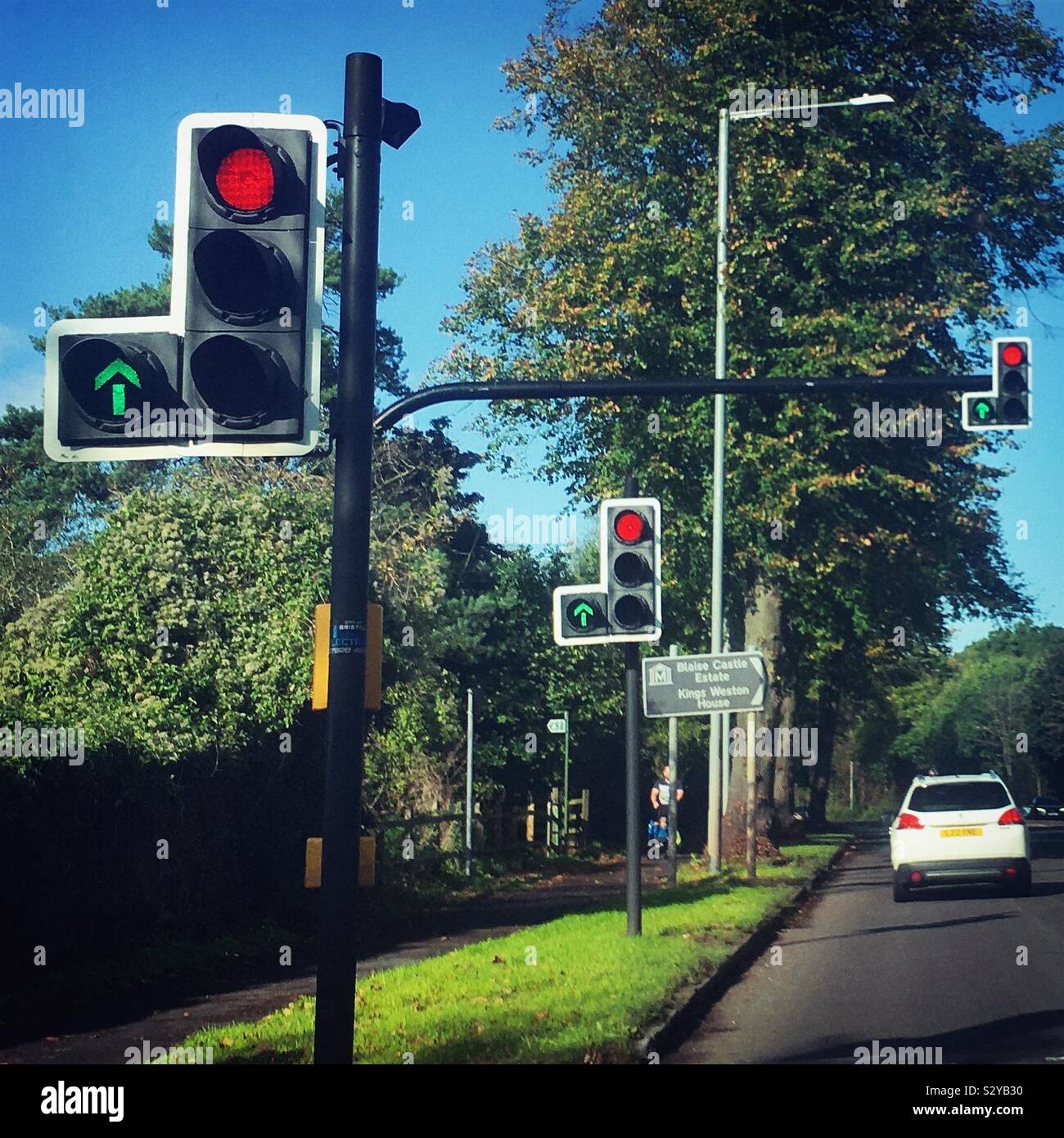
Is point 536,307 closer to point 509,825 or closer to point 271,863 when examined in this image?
point 509,825

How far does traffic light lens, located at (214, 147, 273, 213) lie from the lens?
6387 millimetres

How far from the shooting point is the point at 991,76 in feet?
101

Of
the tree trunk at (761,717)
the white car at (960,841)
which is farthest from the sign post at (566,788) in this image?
the white car at (960,841)

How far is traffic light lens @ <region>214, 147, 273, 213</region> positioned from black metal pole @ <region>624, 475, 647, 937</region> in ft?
28.5

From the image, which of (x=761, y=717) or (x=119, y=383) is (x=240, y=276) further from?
(x=761, y=717)

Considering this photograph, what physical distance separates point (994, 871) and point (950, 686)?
471 ft

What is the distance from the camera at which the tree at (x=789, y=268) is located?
28.9m

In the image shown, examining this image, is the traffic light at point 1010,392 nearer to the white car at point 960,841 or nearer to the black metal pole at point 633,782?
the black metal pole at point 633,782

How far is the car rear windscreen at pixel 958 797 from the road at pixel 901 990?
4.56 feet

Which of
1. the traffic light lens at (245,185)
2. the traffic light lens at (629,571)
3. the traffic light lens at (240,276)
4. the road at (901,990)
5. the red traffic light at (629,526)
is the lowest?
the road at (901,990)

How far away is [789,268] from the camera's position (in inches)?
1182

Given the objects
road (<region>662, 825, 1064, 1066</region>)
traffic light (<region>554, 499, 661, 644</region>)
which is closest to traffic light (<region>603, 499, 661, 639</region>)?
traffic light (<region>554, 499, 661, 644</region>)

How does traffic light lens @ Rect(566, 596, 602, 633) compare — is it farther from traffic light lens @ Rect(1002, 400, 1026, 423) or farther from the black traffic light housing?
the black traffic light housing

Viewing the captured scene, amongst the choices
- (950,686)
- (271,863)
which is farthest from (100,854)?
(950,686)
